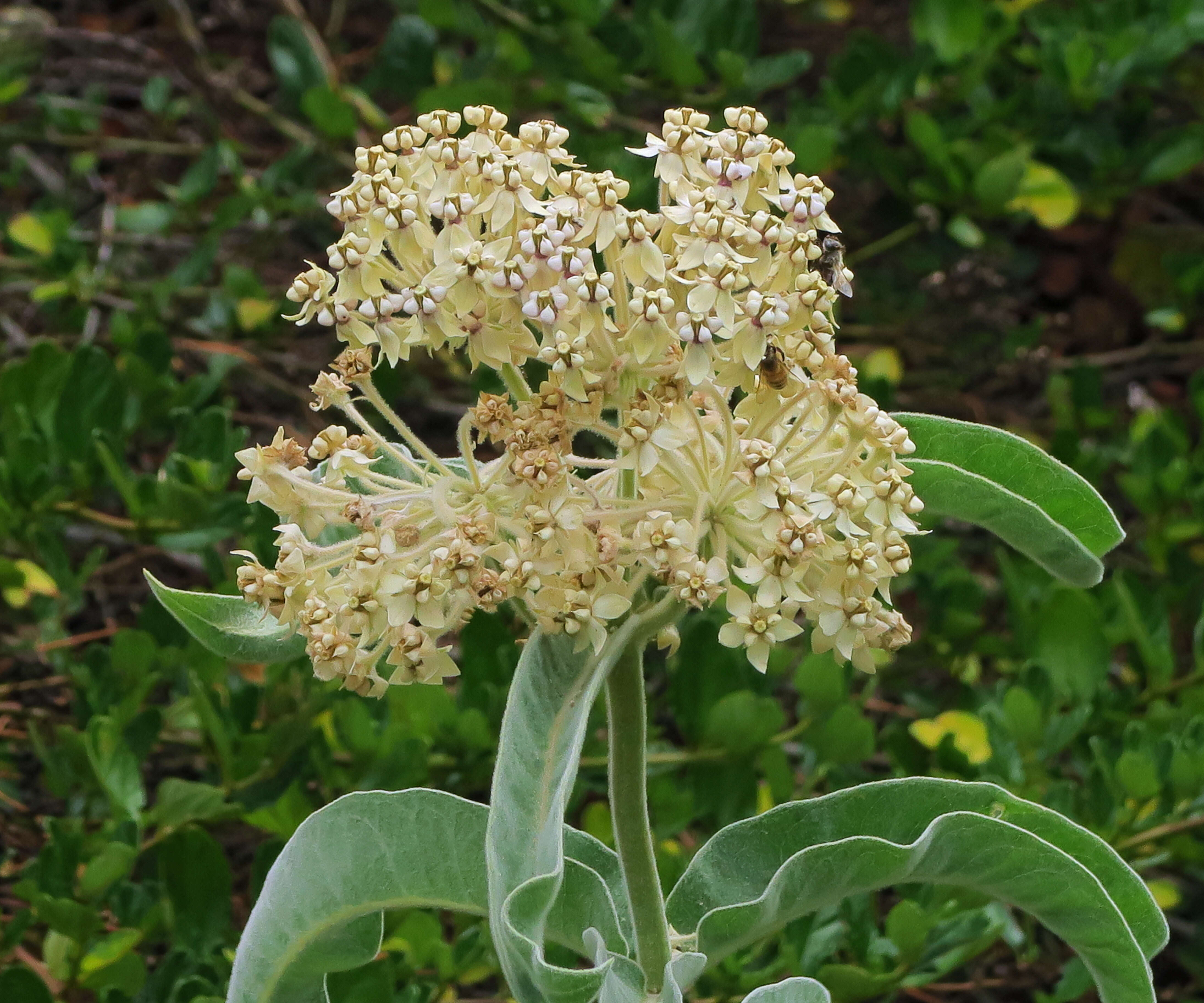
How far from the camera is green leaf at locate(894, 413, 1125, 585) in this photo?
1.10 meters

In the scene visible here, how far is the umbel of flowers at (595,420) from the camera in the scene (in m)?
0.96

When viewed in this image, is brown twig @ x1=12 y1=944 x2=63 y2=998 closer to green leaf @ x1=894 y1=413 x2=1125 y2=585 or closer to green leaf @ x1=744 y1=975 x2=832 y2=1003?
green leaf @ x1=744 y1=975 x2=832 y2=1003

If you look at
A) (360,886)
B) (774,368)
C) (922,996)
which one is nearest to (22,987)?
(360,886)

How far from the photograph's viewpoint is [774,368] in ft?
3.31

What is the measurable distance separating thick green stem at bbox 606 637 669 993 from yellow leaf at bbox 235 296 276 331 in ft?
5.59

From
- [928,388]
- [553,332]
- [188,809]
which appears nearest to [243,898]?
[188,809]

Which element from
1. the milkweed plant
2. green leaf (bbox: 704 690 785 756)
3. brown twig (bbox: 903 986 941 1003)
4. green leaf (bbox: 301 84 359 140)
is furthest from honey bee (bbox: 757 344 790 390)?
green leaf (bbox: 301 84 359 140)

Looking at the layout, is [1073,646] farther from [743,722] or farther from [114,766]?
[114,766]

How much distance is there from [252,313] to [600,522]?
72.0 inches

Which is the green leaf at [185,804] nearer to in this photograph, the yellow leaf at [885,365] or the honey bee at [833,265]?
the honey bee at [833,265]

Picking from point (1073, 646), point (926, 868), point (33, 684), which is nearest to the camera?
point (926, 868)

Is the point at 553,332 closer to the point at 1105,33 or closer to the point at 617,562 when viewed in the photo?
the point at 617,562

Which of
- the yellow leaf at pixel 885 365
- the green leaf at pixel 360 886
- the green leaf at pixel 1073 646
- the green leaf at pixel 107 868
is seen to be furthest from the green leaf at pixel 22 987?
the yellow leaf at pixel 885 365

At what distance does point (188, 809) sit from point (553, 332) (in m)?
1.00
